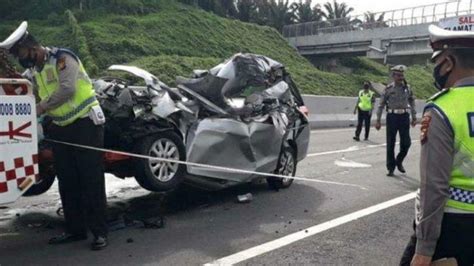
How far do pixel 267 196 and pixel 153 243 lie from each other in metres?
2.41

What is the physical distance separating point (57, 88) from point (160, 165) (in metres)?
1.54

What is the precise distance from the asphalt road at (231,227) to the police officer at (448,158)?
7.79ft

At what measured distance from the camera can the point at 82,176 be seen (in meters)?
4.98

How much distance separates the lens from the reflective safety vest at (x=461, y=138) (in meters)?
2.28

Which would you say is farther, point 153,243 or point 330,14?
point 330,14

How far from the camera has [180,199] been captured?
22.4ft

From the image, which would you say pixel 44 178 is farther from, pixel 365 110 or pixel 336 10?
pixel 336 10

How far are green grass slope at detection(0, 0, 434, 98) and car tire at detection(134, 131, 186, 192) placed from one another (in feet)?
56.3

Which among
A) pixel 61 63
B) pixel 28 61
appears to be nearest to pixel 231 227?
pixel 61 63

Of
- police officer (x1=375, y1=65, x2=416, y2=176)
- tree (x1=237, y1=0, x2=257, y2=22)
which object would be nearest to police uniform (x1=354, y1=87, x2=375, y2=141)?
police officer (x1=375, y1=65, x2=416, y2=176)

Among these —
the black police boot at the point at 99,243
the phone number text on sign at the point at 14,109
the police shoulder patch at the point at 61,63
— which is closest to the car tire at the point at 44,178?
the black police boot at the point at 99,243

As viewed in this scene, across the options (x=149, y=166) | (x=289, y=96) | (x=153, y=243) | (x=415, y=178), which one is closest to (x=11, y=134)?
(x=153, y=243)

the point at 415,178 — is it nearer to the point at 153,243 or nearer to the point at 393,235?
the point at 393,235

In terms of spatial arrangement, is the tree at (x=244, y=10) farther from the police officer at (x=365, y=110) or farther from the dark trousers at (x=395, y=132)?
the dark trousers at (x=395, y=132)
